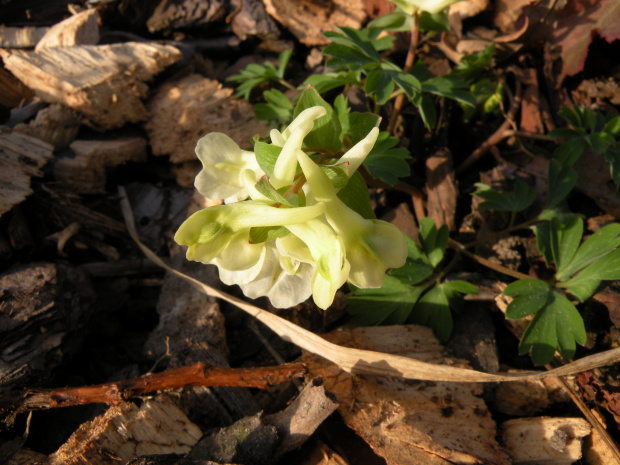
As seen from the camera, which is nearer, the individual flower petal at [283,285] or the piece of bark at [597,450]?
the individual flower petal at [283,285]

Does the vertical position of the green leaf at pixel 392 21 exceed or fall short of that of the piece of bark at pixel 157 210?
it exceeds it

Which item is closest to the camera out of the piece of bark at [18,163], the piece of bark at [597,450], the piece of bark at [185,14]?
the piece of bark at [597,450]

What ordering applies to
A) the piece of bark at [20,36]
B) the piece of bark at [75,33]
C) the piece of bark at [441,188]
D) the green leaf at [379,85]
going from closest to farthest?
the green leaf at [379,85], the piece of bark at [441,188], the piece of bark at [75,33], the piece of bark at [20,36]

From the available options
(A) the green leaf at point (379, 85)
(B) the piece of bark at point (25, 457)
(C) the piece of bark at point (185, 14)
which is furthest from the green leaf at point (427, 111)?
(B) the piece of bark at point (25, 457)

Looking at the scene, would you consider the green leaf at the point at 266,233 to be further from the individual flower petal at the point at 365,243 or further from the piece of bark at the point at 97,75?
the piece of bark at the point at 97,75

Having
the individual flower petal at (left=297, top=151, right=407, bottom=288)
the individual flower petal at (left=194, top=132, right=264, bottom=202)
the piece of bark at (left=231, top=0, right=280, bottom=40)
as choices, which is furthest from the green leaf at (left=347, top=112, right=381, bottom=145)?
the piece of bark at (left=231, top=0, right=280, bottom=40)

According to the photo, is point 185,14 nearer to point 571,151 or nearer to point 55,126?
point 55,126

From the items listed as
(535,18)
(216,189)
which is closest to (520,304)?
(216,189)

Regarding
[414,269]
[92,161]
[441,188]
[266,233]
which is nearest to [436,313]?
[414,269]
